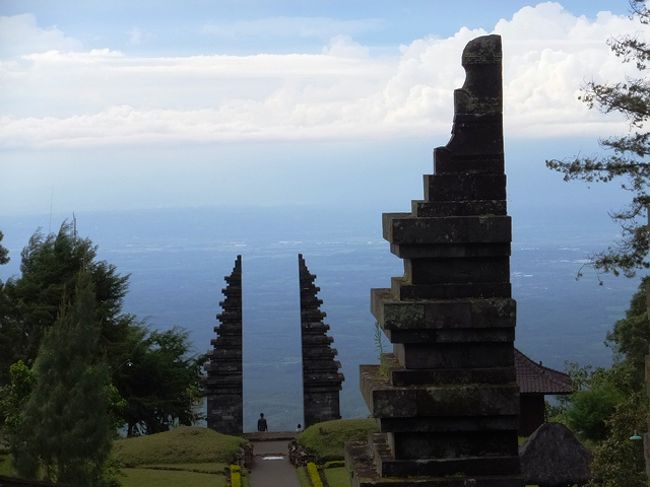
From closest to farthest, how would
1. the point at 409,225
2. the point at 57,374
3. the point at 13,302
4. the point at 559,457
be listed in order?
the point at 409,225 < the point at 57,374 < the point at 559,457 < the point at 13,302

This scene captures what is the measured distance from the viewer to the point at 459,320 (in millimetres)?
11867

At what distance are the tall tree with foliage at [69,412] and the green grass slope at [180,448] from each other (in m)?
9.83

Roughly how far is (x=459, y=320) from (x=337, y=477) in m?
15.9

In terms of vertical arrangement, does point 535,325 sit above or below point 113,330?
above

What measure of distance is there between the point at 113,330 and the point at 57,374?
18644 mm

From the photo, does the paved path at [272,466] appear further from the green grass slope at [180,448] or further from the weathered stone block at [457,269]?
the weathered stone block at [457,269]

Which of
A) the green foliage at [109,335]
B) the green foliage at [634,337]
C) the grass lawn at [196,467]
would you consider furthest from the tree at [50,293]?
the green foliage at [634,337]

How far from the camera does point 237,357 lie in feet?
107

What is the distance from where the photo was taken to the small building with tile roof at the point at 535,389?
35281mm

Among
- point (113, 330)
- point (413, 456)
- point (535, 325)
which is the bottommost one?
point (413, 456)

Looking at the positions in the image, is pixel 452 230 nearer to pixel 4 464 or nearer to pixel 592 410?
pixel 4 464

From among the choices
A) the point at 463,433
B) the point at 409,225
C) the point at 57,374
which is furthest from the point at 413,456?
the point at 57,374

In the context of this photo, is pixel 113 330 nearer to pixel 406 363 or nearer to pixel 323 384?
pixel 323 384

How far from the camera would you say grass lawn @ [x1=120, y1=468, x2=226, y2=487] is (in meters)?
25.9
